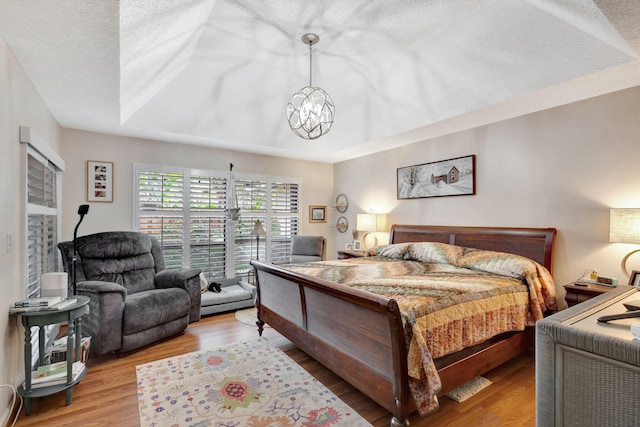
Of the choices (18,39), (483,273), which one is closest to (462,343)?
(483,273)

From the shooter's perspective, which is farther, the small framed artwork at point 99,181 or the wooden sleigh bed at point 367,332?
the small framed artwork at point 99,181

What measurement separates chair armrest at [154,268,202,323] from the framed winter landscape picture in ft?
10.6

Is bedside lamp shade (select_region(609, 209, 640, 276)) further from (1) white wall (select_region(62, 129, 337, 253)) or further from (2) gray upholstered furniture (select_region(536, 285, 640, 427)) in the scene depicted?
(1) white wall (select_region(62, 129, 337, 253))

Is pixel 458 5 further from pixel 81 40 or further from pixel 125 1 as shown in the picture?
pixel 81 40

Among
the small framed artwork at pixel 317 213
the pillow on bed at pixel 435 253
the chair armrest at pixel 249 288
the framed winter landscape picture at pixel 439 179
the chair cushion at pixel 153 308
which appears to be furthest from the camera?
the small framed artwork at pixel 317 213

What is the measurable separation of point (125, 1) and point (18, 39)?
88 cm

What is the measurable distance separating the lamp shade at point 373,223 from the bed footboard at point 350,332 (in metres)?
2.35

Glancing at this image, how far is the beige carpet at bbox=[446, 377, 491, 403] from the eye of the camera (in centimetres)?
227

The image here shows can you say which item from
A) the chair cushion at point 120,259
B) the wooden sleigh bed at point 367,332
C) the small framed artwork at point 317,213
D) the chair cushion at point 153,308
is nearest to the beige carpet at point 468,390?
the wooden sleigh bed at point 367,332

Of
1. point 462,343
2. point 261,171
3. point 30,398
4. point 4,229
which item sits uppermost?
point 261,171

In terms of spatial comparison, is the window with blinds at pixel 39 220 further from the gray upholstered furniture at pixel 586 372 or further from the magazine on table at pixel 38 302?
the gray upholstered furniture at pixel 586 372

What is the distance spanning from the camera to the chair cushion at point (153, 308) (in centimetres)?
296

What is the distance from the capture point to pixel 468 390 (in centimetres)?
236

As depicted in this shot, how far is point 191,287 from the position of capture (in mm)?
3615
